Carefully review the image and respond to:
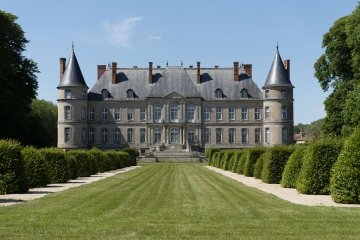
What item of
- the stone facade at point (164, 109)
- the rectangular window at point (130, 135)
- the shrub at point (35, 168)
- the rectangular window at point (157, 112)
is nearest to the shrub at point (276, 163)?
the shrub at point (35, 168)

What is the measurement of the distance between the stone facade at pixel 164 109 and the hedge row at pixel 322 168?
119 ft

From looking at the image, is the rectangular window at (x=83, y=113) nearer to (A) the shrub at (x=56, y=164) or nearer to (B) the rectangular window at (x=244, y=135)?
(B) the rectangular window at (x=244, y=135)

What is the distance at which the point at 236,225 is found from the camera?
328 inches

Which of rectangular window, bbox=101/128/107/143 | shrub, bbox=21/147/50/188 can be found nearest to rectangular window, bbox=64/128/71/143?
rectangular window, bbox=101/128/107/143

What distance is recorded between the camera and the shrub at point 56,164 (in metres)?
19.0

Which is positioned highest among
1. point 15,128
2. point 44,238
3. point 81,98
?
point 81,98

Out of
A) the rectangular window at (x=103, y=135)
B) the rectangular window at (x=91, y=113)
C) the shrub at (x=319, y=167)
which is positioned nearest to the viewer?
the shrub at (x=319, y=167)

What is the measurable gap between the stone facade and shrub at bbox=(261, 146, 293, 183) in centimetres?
3667

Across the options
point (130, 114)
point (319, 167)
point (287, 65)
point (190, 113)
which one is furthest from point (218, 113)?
point (319, 167)

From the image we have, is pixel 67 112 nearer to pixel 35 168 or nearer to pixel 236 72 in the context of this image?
pixel 236 72

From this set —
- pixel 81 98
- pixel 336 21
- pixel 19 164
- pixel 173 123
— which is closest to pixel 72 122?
pixel 81 98

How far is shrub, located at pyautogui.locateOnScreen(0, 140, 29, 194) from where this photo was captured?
14.5 metres

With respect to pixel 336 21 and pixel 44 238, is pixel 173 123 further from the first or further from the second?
pixel 44 238

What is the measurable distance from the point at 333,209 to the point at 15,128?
1067 inches
